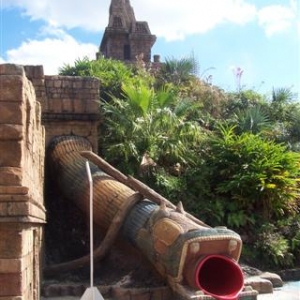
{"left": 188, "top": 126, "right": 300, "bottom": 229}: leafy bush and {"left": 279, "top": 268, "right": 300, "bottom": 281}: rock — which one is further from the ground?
{"left": 188, "top": 126, "right": 300, "bottom": 229}: leafy bush

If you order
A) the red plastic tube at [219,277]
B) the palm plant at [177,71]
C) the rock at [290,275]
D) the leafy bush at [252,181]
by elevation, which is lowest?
the rock at [290,275]

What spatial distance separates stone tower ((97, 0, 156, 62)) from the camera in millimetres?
24609

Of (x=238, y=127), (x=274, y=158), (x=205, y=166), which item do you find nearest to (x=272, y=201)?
(x=274, y=158)

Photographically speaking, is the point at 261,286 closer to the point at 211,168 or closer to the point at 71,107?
the point at 211,168

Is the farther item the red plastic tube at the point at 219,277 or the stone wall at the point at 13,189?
the red plastic tube at the point at 219,277

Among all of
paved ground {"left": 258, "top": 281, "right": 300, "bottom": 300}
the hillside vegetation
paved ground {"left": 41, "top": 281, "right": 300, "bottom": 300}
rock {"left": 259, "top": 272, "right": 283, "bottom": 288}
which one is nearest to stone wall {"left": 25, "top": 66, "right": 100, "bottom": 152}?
the hillside vegetation

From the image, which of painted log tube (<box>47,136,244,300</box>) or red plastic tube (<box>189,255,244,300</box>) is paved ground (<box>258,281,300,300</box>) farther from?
painted log tube (<box>47,136,244,300</box>)

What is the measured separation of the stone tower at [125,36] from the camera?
24.6 metres

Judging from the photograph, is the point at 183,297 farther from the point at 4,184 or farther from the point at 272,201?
the point at 272,201

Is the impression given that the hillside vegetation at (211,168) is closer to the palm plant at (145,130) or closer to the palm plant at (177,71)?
the palm plant at (145,130)

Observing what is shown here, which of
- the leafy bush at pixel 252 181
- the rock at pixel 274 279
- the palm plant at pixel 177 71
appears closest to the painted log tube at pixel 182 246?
the rock at pixel 274 279

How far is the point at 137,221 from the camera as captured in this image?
6.63 metres

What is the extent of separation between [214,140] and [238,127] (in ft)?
4.72

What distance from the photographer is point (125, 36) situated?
25.2 m
